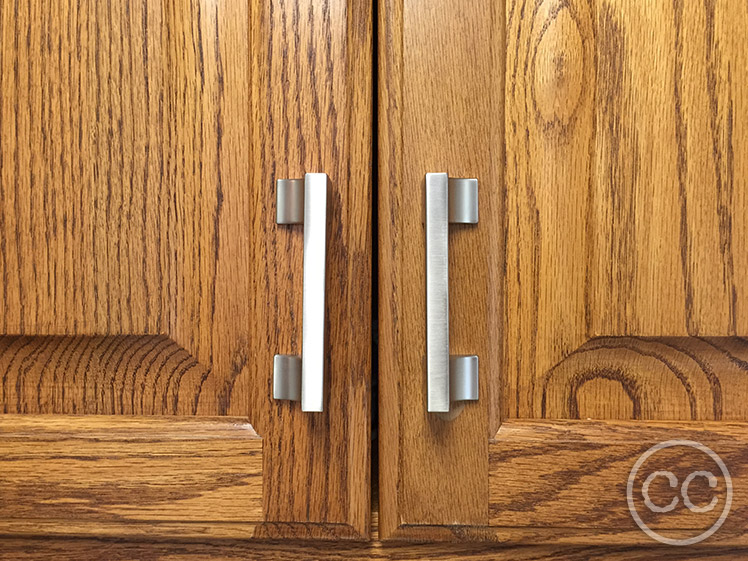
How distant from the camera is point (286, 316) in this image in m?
0.36

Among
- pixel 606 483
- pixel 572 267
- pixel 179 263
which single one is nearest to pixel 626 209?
pixel 572 267

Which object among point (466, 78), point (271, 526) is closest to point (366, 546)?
point (271, 526)

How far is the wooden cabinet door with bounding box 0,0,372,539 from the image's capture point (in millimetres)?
354

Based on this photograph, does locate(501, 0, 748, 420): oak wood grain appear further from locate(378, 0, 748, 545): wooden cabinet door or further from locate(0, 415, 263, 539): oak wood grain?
locate(0, 415, 263, 539): oak wood grain

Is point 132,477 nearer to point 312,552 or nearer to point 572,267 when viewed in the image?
point 312,552

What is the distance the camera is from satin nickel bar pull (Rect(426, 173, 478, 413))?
338mm

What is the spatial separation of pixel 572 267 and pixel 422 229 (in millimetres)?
88

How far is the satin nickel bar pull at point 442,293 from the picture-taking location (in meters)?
0.34

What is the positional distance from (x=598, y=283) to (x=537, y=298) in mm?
35

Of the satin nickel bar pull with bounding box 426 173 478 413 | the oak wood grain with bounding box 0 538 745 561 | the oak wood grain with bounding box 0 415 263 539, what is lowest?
the oak wood grain with bounding box 0 538 745 561

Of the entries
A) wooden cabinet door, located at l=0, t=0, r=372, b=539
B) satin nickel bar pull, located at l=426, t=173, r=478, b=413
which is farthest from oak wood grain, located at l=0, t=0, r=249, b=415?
satin nickel bar pull, located at l=426, t=173, r=478, b=413

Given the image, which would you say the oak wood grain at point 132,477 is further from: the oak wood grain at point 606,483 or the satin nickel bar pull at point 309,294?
the oak wood grain at point 606,483

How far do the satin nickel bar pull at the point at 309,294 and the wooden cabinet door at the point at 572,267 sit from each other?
1.5 inches

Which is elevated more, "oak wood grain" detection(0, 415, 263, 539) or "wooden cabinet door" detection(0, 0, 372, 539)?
"wooden cabinet door" detection(0, 0, 372, 539)
